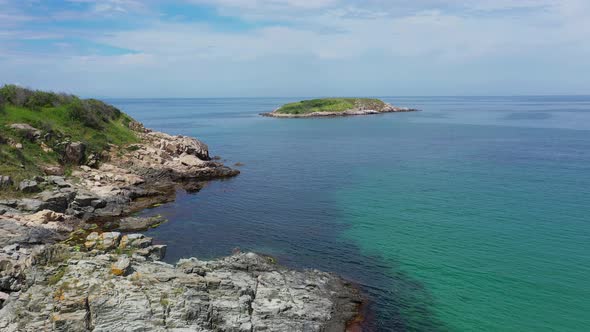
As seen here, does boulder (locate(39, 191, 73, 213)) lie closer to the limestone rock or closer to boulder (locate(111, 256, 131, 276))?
the limestone rock

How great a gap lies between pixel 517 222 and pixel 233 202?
3174cm

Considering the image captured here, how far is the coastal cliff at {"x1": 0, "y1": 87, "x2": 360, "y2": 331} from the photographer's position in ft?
68.1

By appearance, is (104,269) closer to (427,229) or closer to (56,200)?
(56,200)

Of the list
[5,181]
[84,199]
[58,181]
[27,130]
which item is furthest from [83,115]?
[84,199]

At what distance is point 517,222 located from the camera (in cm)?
4031

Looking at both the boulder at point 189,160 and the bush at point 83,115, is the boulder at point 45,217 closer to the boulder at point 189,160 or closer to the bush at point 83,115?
the boulder at point 189,160

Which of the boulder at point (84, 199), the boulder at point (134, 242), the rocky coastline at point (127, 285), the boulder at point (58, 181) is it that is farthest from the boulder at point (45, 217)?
the boulder at point (134, 242)

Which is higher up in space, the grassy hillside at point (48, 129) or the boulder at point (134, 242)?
the grassy hillside at point (48, 129)

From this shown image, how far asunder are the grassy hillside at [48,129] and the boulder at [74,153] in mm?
520

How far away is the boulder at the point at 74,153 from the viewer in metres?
54.4

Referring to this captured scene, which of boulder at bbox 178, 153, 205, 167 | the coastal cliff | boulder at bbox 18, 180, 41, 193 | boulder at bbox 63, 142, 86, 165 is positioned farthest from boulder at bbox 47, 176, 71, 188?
boulder at bbox 178, 153, 205, 167

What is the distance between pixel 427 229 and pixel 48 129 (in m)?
51.5

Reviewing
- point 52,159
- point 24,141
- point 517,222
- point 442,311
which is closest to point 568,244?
point 517,222

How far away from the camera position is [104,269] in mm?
23828
